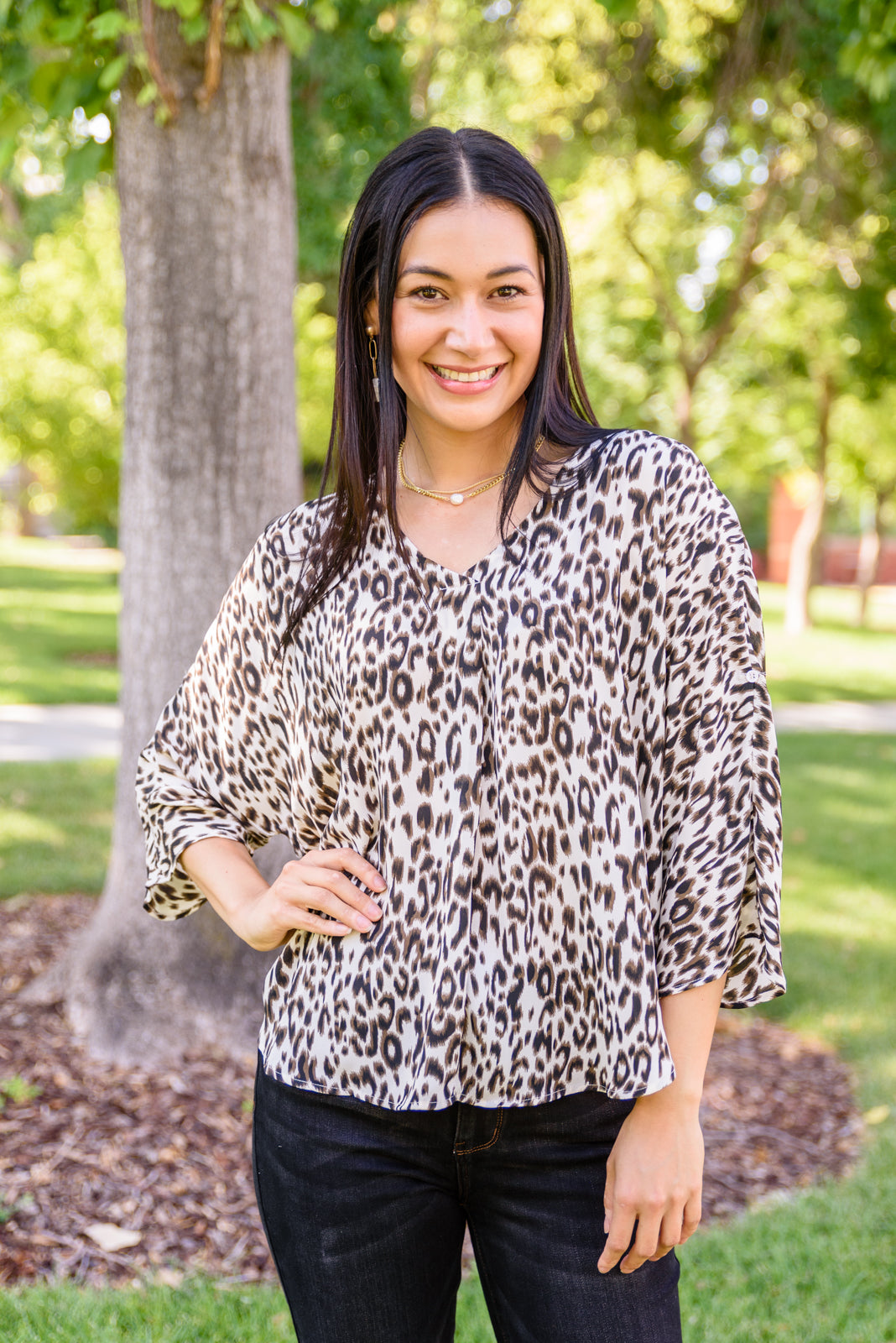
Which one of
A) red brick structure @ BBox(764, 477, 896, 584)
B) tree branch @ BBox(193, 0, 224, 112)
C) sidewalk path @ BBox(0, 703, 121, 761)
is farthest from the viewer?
red brick structure @ BBox(764, 477, 896, 584)

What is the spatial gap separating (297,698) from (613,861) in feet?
1.76

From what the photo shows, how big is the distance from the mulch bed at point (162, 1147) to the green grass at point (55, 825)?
1.24 metres

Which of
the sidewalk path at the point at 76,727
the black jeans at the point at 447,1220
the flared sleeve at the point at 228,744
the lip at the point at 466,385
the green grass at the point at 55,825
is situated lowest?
the sidewalk path at the point at 76,727

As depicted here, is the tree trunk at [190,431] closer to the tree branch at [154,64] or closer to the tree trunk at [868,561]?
the tree branch at [154,64]

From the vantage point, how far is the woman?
1.51m

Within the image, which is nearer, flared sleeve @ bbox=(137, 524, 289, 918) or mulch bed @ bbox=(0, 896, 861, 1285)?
flared sleeve @ bbox=(137, 524, 289, 918)

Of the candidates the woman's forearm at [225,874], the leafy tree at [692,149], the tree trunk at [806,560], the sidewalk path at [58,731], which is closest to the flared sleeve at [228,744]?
the woman's forearm at [225,874]

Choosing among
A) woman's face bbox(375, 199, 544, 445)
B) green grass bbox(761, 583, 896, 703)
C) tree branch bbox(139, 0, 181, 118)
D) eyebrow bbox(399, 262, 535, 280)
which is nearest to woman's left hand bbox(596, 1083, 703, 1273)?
woman's face bbox(375, 199, 544, 445)

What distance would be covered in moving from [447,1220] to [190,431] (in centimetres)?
285

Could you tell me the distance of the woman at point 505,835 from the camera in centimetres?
151

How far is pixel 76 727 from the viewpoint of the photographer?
1021 centimetres

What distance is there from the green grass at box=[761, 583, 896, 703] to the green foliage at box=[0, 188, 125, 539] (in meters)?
8.26

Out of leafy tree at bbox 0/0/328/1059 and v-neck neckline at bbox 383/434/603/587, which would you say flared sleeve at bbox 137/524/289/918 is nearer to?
v-neck neckline at bbox 383/434/603/587

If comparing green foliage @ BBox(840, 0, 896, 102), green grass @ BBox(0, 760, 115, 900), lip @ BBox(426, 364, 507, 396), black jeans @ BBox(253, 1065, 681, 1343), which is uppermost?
green foliage @ BBox(840, 0, 896, 102)
